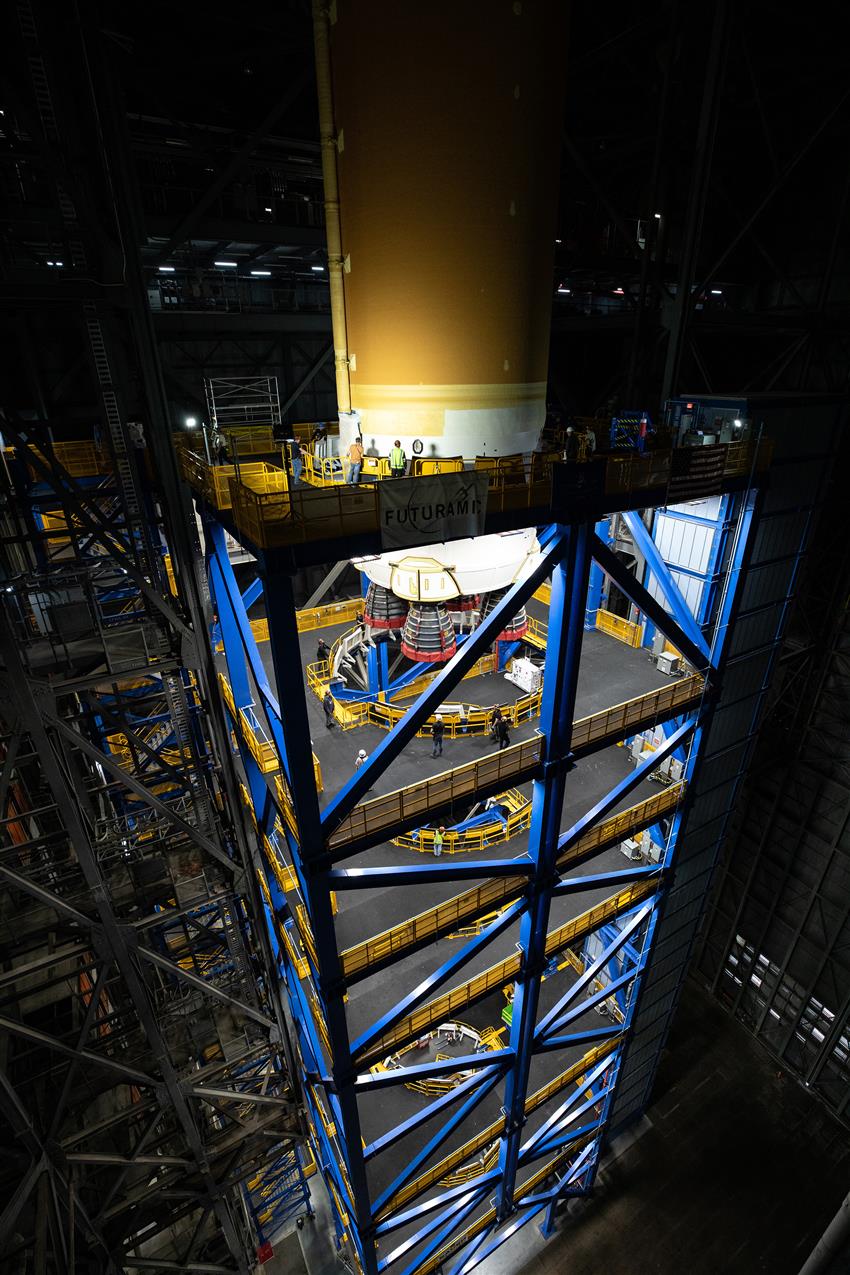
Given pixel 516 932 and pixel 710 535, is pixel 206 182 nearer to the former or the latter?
pixel 710 535

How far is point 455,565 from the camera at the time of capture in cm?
1205

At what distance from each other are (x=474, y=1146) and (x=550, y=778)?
11.6 meters

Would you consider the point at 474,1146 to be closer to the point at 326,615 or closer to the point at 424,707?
the point at 424,707

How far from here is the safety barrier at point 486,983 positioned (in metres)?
12.6

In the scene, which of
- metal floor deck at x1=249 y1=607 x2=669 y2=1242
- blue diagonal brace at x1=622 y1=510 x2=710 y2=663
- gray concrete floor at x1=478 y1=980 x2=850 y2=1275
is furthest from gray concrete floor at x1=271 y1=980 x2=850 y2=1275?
blue diagonal brace at x1=622 y1=510 x2=710 y2=663

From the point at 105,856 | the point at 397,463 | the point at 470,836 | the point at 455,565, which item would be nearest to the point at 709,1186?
the point at 470,836

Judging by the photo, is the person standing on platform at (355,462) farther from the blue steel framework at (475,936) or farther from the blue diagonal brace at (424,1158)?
the blue diagonal brace at (424,1158)

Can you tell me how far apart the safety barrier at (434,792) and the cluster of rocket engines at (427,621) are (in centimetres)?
428

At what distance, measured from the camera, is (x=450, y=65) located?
914cm

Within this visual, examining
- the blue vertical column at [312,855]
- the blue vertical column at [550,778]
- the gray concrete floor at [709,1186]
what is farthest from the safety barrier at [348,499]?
the gray concrete floor at [709,1186]

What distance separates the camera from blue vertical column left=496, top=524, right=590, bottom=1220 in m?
10.4

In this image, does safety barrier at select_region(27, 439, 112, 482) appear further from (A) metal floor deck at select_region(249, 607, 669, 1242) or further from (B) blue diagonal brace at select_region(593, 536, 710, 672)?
(B) blue diagonal brace at select_region(593, 536, 710, 672)

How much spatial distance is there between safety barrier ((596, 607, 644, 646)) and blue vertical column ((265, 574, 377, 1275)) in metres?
12.7

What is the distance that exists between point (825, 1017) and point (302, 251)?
3833 cm
